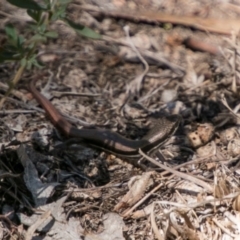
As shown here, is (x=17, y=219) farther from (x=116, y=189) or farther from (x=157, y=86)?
(x=157, y=86)

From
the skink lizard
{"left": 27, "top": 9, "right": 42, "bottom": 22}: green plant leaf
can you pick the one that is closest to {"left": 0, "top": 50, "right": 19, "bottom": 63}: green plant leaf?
{"left": 27, "top": 9, "right": 42, "bottom": 22}: green plant leaf

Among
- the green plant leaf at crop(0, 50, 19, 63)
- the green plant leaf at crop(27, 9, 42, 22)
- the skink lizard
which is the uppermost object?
the green plant leaf at crop(27, 9, 42, 22)

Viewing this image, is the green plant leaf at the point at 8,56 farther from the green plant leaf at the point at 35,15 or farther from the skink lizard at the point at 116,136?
the skink lizard at the point at 116,136

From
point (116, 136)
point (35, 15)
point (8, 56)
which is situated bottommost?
point (116, 136)

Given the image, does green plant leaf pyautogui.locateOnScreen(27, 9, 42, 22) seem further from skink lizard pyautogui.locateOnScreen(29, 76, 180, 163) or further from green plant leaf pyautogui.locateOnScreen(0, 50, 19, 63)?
skink lizard pyautogui.locateOnScreen(29, 76, 180, 163)

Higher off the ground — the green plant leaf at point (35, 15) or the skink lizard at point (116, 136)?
the green plant leaf at point (35, 15)

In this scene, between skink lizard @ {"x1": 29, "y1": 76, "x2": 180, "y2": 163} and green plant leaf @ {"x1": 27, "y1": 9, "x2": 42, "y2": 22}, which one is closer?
green plant leaf @ {"x1": 27, "y1": 9, "x2": 42, "y2": 22}

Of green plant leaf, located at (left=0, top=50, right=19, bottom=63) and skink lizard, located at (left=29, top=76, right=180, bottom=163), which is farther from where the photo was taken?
skink lizard, located at (left=29, top=76, right=180, bottom=163)

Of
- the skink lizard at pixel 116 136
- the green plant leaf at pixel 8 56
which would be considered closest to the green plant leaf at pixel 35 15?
the green plant leaf at pixel 8 56

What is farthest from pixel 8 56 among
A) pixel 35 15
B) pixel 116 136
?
pixel 116 136

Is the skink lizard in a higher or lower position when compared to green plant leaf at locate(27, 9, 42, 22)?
lower

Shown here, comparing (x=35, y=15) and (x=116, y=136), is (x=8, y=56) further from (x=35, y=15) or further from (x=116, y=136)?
(x=116, y=136)
